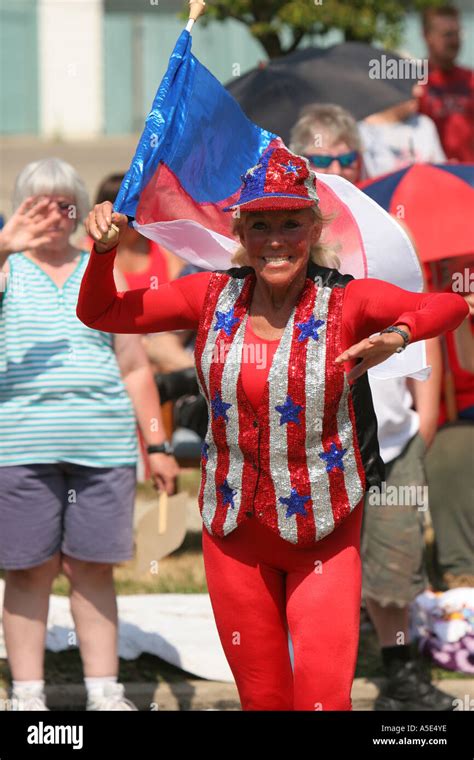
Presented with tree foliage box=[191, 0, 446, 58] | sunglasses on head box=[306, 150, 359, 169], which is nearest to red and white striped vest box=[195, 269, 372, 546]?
sunglasses on head box=[306, 150, 359, 169]

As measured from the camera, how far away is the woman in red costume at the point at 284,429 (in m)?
4.04

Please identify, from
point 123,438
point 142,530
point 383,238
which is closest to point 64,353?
point 123,438

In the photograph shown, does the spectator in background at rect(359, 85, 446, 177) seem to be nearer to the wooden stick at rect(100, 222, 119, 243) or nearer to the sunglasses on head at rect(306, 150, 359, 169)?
the sunglasses on head at rect(306, 150, 359, 169)

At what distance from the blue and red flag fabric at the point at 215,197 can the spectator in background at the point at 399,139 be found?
4.24m

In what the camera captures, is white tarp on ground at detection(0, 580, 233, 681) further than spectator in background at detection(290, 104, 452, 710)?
Yes

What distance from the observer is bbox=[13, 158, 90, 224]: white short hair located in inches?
210

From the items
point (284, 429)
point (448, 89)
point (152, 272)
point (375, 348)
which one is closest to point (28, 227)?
point (284, 429)

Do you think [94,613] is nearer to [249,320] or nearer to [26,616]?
[26,616]

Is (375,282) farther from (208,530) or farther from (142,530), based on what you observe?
(142,530)

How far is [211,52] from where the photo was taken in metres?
24.2

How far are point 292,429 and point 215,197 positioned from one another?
96 centimetres

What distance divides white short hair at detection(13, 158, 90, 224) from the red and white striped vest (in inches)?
57.1
